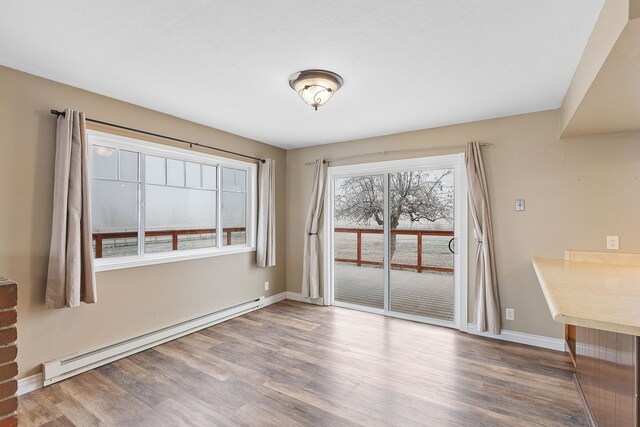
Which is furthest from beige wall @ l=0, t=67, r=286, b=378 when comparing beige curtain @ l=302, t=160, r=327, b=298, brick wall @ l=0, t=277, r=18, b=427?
beige curtain @ l=302, t=160, r=327, b=298

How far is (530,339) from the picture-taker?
3117mm

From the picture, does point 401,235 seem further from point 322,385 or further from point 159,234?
point 159,234

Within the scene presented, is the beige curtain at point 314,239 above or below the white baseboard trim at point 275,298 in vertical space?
above

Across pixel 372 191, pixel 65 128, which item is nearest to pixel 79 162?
pixel 65 128

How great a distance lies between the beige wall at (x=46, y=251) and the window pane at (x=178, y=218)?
0.30 meters

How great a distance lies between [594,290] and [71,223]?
364cm

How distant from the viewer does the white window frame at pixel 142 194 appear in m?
2.77

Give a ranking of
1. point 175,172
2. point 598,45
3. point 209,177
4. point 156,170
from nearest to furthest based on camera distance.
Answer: point 598,45
point 156,170
point 175,172
point 209,177

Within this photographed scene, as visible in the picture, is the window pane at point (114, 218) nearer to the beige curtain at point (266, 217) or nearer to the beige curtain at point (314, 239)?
the beige curtain at point (266, 217)

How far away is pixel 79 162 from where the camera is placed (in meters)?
2.43

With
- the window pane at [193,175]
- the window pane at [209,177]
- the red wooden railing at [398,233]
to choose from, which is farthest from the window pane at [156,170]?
the red wooden railing at [398,233]

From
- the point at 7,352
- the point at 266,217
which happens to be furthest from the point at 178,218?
the point at 7,352

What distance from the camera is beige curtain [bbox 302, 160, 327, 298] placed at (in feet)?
14.6

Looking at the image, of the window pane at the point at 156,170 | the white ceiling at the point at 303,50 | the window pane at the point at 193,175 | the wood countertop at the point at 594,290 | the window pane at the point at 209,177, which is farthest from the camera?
the window pane at the point at 209,177
